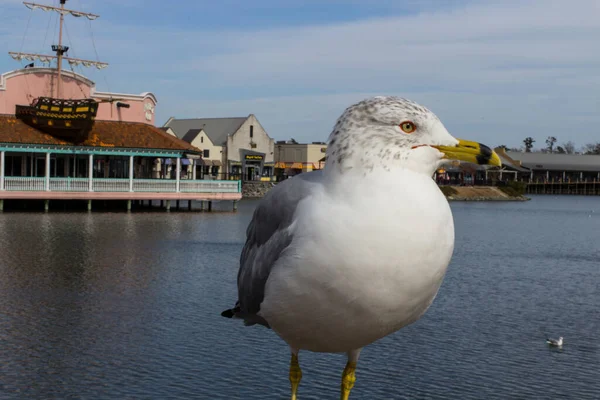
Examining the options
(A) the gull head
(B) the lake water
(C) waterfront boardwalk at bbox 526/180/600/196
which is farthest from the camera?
(C) waterfront boardwalk at bbox 526/180/600/196

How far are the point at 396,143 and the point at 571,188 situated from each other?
153 metres

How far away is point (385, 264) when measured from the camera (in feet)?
14.5

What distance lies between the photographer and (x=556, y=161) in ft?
495

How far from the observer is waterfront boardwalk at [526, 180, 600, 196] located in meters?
146

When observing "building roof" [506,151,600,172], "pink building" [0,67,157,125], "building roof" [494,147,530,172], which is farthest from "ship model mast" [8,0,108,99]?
"building roof" [506,151,600,172]

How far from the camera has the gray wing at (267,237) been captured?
16.3ft

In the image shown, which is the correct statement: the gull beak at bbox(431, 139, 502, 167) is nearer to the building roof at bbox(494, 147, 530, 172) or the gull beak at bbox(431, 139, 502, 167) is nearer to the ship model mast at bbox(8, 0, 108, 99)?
the ship model mast at bbox(8, 0, 108, 99)

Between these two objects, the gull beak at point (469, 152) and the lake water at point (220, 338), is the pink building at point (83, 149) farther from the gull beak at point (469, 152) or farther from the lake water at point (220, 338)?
the gull beak at point (469, 152)

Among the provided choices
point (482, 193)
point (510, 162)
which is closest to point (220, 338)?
point (482, 193)

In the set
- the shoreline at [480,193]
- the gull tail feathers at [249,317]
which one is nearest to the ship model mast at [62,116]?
the gull tail feathers at [249,317]

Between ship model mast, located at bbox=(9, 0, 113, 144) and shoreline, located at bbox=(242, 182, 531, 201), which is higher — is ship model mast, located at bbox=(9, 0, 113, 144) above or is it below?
above

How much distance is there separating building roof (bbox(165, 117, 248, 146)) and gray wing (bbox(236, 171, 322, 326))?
8753 centimetres

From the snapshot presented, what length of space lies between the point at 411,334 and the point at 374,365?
7.82 ft

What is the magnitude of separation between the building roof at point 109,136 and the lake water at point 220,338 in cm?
1955
